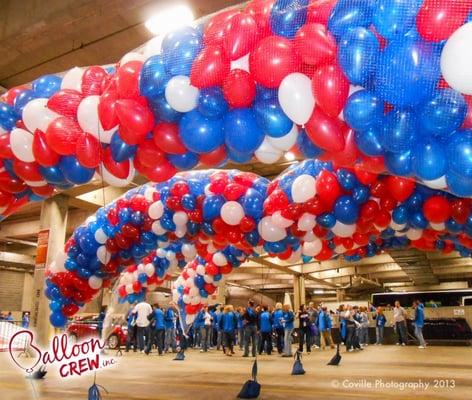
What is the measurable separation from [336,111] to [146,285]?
316 inches

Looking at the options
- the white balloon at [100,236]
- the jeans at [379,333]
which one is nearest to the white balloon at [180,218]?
the white balloon at [100,236]

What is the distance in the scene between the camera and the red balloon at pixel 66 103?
13.8ft

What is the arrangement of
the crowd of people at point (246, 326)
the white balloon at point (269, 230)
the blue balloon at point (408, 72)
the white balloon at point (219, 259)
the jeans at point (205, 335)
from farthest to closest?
the jeans at point (205, 335)
the crowd of people at point (246, 326)
the white balloon at point (219, 259)
the white balloon at point (269, 230)
the blue balloon at point (408, 72)

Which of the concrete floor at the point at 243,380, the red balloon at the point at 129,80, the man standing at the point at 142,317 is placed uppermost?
the red balloon at the point at 129,80

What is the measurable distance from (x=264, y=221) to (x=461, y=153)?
143 inches

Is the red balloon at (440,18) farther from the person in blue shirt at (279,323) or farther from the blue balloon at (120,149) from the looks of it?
the person in blue shirt at (279,323)

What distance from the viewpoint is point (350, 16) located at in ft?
9.29

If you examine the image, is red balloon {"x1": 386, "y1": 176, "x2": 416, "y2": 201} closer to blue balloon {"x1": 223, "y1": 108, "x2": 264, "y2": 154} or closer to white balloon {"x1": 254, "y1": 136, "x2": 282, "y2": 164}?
white balloon {"x1": 254, "y1": 136, "x2": 282, "y2": 164}

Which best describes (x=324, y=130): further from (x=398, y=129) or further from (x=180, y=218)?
(x=180, y=218)

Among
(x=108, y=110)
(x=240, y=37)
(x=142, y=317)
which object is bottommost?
(x=142, y=317)

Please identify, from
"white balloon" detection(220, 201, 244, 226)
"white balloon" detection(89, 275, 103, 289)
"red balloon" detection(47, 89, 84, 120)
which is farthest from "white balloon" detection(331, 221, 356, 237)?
"white balloon" detection(89, 275, 103, 289)

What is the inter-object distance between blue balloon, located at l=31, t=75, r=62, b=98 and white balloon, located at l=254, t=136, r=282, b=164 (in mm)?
2093

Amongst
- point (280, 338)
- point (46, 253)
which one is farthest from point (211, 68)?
point (280, 338)

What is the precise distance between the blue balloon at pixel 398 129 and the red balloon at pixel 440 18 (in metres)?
0.51
